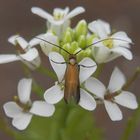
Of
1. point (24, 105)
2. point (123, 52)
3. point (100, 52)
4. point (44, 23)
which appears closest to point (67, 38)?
point (100, 52)

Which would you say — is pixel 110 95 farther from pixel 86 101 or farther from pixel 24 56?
pixel 24 56

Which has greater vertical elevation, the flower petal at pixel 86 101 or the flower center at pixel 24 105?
the flower petal at pixel 86 101

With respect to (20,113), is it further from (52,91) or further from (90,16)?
(90,16)

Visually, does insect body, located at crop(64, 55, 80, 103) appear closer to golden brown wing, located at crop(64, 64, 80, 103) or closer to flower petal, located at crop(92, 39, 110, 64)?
golden brown wing, located at crop(64, 64, 80, 103)

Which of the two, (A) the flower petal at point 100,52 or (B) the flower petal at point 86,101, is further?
(A) the flower petal at point 100,52

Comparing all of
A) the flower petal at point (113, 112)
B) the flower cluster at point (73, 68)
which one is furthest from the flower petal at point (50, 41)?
the flower petal at point (113, 112)

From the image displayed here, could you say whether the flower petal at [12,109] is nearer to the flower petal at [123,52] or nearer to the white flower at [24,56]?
the white flower at [24,56]
